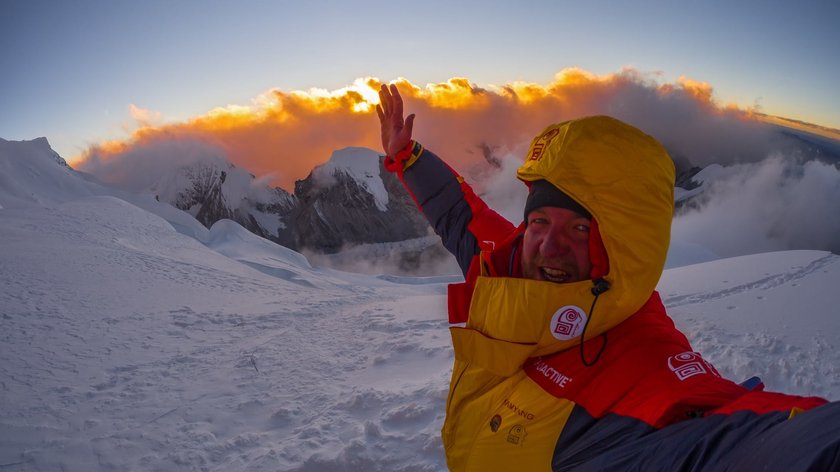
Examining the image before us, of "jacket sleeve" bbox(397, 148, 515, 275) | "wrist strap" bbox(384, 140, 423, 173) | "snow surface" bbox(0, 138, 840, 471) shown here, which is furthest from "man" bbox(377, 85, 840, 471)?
"snow surface" bbox(0, 138, 840, 471)

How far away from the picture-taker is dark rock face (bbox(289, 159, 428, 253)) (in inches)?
6781

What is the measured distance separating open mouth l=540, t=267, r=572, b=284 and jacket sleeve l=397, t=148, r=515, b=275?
892 mm

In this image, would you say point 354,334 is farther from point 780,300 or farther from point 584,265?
point 780,300

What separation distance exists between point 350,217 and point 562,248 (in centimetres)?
17646

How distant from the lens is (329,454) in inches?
148

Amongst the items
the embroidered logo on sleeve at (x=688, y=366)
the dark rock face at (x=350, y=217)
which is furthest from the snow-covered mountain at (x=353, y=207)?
the embroidered logo on sleeve at (x=688, y=366)

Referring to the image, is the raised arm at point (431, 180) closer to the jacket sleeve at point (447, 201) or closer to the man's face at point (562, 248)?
the jacket sleeve at point (447, 201)

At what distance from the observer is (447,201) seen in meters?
2.92

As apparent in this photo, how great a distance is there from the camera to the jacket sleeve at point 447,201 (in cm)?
283

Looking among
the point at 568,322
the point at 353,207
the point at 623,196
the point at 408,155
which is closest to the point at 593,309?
the point at 568,322

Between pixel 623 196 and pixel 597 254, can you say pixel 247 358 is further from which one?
pixel 623 196

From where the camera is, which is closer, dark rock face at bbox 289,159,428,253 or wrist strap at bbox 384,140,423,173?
wrist strap at bbox 384,140,423,173

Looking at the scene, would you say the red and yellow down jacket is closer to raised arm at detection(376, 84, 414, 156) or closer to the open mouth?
the open mouth

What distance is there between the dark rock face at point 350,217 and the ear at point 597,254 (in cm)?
16464
